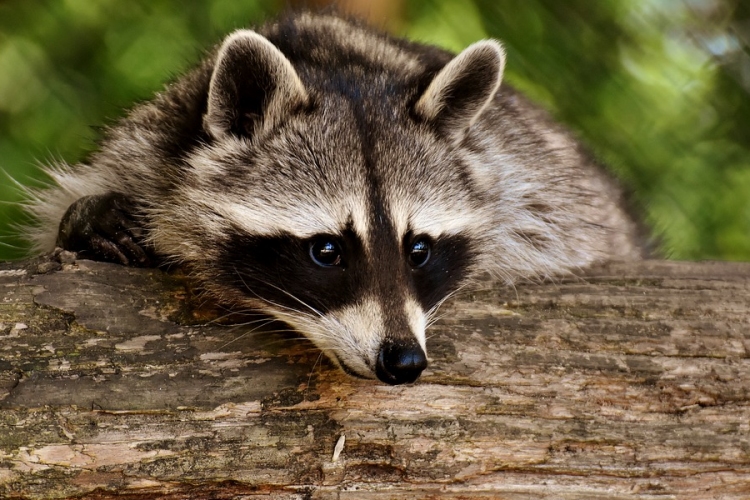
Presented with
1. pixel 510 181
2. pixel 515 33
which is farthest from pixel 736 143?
pixel 510 181

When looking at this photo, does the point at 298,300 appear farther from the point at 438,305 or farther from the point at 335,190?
the point at 438,305

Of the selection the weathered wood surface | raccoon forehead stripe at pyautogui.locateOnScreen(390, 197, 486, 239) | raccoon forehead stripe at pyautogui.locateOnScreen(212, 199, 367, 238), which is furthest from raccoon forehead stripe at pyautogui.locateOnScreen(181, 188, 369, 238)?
the weathered wood surface

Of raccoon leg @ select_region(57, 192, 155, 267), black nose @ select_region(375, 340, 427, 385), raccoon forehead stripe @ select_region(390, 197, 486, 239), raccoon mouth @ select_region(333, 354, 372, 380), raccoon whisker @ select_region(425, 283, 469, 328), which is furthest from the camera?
raccoon leg @ select_region(57, 192, 155, 267)

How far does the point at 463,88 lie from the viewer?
3057 millimetres

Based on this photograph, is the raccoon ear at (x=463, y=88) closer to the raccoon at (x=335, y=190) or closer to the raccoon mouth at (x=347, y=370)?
the raccoon at (x=335, y=190)

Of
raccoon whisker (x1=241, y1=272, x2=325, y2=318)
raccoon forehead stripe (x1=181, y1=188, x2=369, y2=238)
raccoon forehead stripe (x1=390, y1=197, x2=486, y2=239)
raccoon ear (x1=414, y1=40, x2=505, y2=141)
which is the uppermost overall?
raccoon ear (x1=414, y1=40, x2=505, y2=141)

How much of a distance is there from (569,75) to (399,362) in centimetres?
288

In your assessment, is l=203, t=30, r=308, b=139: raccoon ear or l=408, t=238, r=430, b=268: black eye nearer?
l=203, t=30, r=308, b=139: raccoon ear

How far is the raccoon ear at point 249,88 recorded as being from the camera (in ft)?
8.86

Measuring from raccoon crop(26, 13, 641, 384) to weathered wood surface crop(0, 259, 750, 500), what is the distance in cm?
21

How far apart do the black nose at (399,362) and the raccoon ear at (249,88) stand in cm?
95

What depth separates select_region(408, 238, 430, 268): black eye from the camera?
2.83 meters

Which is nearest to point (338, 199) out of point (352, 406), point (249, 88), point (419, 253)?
point (419, 253)

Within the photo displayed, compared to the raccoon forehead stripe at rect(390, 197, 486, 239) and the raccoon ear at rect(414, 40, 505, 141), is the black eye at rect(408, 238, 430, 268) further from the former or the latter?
the raccoon ear at rect(414, 40, 505, 141)
